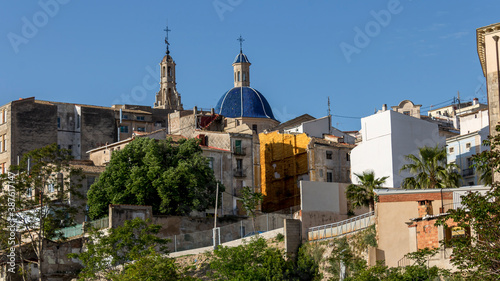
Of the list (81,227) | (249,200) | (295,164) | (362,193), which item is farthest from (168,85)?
(362,193)

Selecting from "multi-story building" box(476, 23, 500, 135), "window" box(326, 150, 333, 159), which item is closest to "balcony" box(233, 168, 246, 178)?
"window" box(326, 150, 333, 159)

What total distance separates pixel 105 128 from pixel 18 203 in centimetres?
4211

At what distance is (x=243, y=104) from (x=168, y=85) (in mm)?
22698

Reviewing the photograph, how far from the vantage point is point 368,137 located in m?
69.6

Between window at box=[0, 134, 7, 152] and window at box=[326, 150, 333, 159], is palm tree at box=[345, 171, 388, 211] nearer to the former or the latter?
window at box=[326, 150, 333, 159]

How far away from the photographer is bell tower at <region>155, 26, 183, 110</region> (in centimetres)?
12288

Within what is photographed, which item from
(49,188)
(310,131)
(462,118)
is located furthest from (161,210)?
(462,118)

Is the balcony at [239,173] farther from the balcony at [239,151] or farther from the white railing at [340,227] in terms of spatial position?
the white railing at [340,227]

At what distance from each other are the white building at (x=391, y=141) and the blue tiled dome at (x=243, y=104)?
3328 cm

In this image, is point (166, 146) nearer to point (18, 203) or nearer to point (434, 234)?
point (18, 203)

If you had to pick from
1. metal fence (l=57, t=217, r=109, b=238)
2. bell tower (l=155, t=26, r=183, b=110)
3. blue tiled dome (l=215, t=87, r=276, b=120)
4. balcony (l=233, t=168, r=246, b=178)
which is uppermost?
bell tower (l=155, t=26, r=183, b=110)

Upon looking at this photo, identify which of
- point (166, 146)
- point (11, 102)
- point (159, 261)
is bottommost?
point (159, 261)

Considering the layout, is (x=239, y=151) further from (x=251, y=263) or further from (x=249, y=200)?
(x=251, y=263)

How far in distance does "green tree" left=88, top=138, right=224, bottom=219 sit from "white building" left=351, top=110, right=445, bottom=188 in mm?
11200
